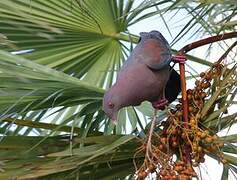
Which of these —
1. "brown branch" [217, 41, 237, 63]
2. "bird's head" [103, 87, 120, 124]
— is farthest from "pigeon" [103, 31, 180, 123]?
"brown branch" [217, 41, 237, 63]

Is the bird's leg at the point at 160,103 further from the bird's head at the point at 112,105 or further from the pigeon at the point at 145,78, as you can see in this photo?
the bird's head at the point at 112,105

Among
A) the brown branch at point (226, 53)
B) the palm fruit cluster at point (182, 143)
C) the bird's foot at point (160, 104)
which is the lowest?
the palm fruit cluster at point (182, 143)

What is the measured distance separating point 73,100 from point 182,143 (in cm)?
40

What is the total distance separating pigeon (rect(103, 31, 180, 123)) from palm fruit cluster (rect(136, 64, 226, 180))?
0.08m

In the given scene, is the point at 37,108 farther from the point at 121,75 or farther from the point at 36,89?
the point at 121,75

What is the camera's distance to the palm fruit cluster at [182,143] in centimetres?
139

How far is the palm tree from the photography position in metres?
1.56

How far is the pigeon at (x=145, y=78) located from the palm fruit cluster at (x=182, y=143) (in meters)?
0.08

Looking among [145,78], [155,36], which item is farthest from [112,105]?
[155,36]

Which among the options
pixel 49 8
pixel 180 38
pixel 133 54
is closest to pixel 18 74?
pixel 133 54

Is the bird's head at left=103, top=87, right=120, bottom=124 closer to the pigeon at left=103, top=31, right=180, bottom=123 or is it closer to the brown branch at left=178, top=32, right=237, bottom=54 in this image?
the pigeon at left=103, top=31, right=180, bottom=123

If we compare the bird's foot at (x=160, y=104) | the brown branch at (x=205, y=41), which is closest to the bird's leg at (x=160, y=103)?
the bird's foot at (x=160, y=104)

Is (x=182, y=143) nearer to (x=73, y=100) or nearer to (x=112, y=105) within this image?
(x=112, y=105)

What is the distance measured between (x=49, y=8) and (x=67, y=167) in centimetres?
75
